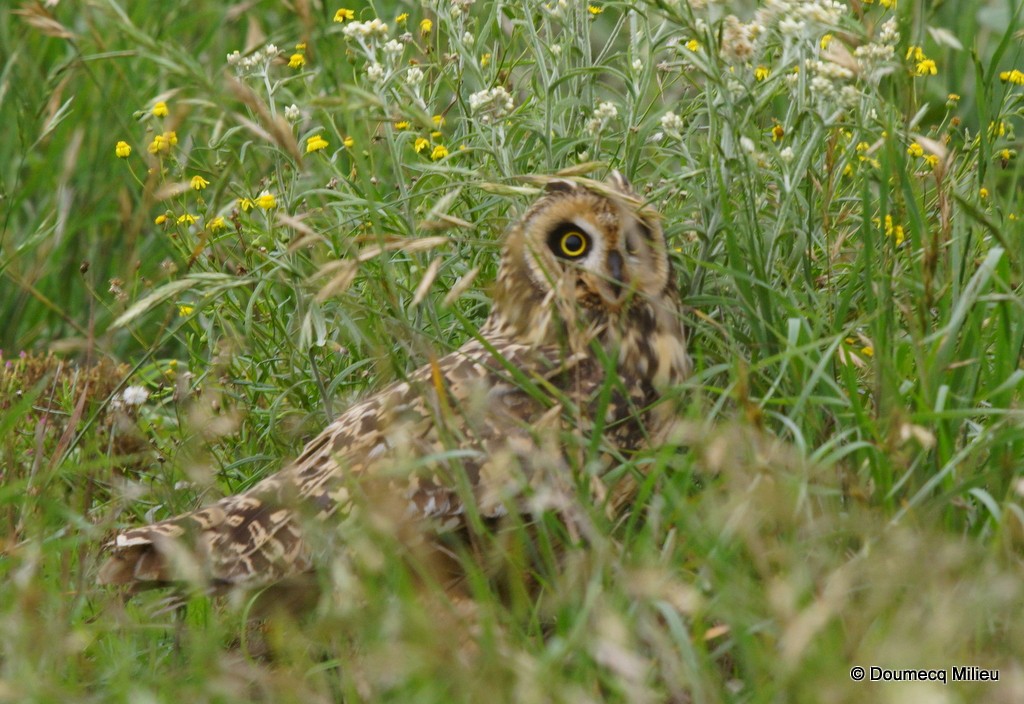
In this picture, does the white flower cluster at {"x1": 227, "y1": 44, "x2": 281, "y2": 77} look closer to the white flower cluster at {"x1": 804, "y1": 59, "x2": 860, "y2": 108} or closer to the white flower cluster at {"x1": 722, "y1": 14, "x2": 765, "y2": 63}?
the white flower cluster at {"x1": 722, "y1": 14, "x2": 765, "y2": 63}

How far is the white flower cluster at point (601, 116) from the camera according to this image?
322 centimetres

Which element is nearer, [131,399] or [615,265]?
[615,265]

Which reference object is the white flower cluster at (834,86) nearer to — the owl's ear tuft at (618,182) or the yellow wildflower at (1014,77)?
the owl's ear tuft at (618,182)

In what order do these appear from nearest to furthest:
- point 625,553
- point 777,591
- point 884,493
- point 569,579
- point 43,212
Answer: point 777,591 → point 569,579 → point 625,553 → point 884,493 → point 43,212

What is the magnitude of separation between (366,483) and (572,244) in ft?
2.42

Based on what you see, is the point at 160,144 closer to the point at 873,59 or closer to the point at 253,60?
the point at 253,60

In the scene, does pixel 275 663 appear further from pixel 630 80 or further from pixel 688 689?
pixel 630 80

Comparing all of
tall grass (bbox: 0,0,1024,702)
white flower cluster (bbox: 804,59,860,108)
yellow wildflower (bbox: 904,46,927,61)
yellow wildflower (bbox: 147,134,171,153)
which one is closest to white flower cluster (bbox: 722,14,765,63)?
tall grass (bbox: 0,0,1024,702)

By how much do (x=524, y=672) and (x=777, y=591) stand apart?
1.18ft

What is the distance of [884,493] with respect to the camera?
8.48 feet

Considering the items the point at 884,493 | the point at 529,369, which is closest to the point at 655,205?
the point at 529,369

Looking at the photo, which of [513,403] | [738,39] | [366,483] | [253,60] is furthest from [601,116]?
[366,483]

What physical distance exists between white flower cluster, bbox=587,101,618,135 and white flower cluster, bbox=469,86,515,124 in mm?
197

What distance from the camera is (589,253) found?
3227mm
